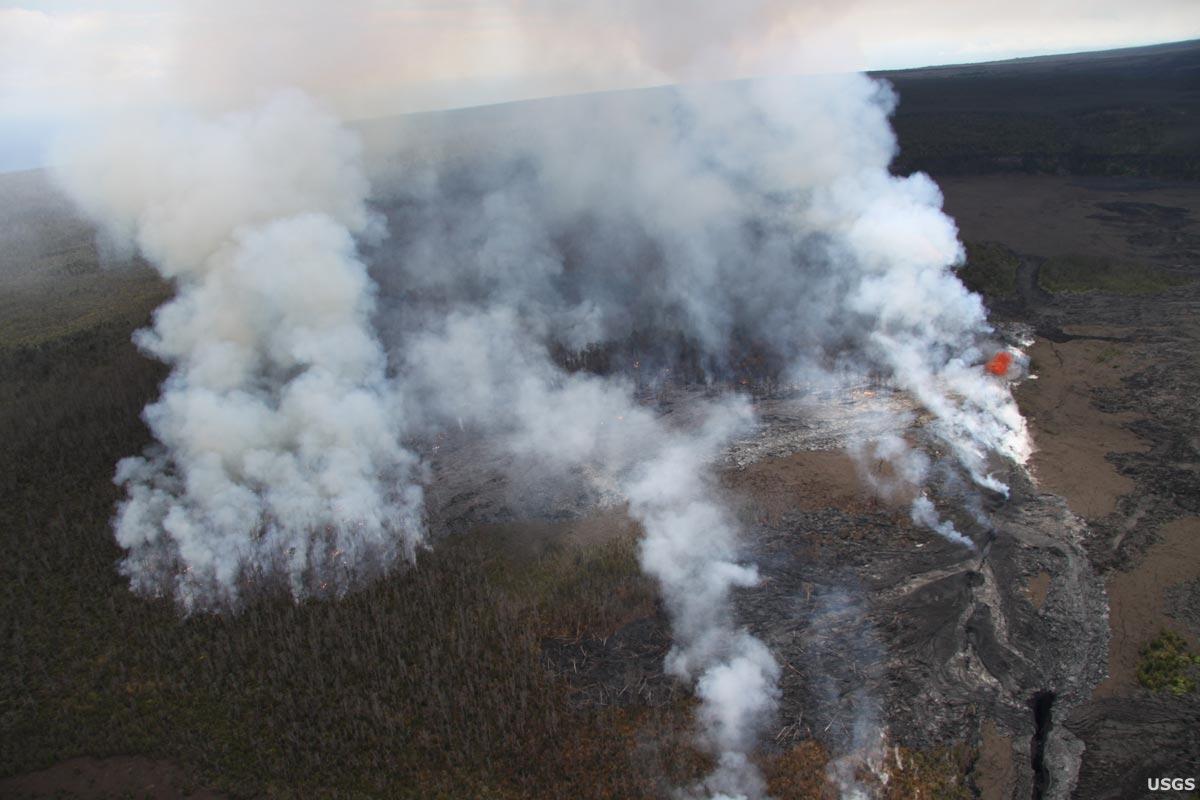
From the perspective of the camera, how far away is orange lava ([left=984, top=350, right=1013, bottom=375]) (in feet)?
107

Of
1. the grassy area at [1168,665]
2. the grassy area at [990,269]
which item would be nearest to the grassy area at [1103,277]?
the grassy area at [990,269]

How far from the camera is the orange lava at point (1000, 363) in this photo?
32.5 meters

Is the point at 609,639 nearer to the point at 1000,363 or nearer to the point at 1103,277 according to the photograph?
the point at 1000,363

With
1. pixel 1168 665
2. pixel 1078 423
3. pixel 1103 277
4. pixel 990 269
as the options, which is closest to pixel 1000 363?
pixel 1078 423

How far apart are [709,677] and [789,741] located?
227 centimetres

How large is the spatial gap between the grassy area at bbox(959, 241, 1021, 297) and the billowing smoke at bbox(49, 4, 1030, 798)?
284 inches

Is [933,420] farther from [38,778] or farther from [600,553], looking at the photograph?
[38,778]

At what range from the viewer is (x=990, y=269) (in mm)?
44719

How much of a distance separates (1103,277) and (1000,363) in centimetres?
1575

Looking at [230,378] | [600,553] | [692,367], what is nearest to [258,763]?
[600,553]

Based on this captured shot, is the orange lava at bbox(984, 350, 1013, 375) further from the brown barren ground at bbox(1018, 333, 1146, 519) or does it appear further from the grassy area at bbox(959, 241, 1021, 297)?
the grassy area at bbox(959, 241, 1021, 297)

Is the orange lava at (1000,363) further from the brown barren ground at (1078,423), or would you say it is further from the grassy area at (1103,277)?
the grassy area at (1103,277)

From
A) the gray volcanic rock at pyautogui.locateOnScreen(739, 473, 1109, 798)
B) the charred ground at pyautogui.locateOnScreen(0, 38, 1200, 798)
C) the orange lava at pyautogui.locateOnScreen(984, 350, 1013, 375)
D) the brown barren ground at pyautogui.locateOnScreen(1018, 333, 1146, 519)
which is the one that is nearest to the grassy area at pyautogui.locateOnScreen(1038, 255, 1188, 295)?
the brown barren ground at pyautogui.locateOnScreen(1018, 333, 1146, 519)

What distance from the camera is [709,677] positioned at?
16859 millimetres
